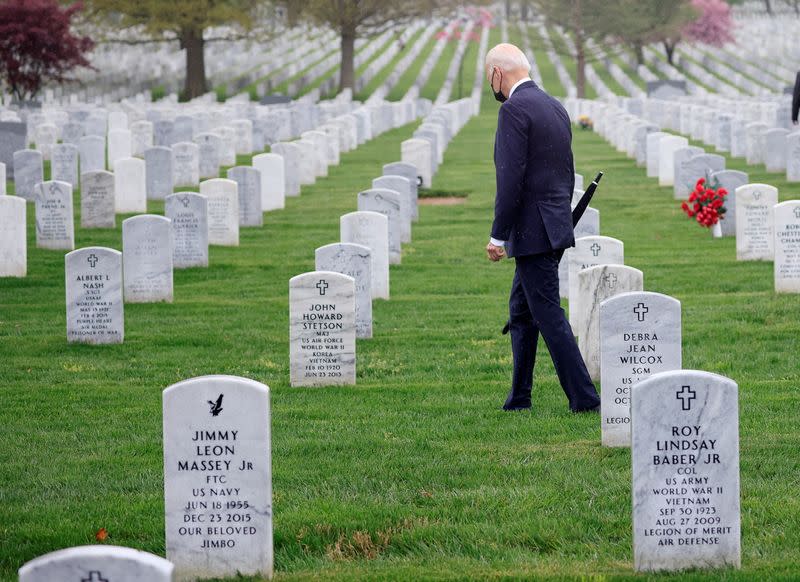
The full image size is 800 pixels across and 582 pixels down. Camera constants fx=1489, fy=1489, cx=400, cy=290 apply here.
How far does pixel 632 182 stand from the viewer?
28438 mm

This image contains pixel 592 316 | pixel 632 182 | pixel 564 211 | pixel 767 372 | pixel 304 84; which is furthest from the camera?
pixel 304 84

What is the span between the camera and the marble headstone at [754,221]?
16719 mm

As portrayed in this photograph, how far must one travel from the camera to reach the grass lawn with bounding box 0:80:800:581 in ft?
23.3

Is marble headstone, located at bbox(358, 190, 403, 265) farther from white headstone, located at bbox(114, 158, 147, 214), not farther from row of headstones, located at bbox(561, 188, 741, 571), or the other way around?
row of headstones, located at bbox(561, 188, 741, 571)

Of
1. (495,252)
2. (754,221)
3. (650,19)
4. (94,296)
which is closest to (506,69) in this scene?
(495,252)

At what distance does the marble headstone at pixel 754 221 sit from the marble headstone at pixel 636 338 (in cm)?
861

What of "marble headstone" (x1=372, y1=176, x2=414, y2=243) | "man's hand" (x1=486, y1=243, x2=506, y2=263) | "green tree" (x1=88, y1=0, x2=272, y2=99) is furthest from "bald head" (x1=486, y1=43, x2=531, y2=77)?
"green tree" (x1=88, y1=0, x2=272, y2=99)

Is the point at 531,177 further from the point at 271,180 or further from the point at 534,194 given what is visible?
the point at 271,180

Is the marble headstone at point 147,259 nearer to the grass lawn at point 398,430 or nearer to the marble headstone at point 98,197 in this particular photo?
the grass lawn at point 398,430

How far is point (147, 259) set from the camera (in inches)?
593

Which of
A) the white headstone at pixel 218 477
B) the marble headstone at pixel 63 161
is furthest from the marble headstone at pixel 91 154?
the white headstone at pixel 218 477

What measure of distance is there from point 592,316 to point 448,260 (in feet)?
27.9

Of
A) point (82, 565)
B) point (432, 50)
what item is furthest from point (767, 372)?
point (432, 50)

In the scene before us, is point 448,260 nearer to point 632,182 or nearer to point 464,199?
point 464,199
